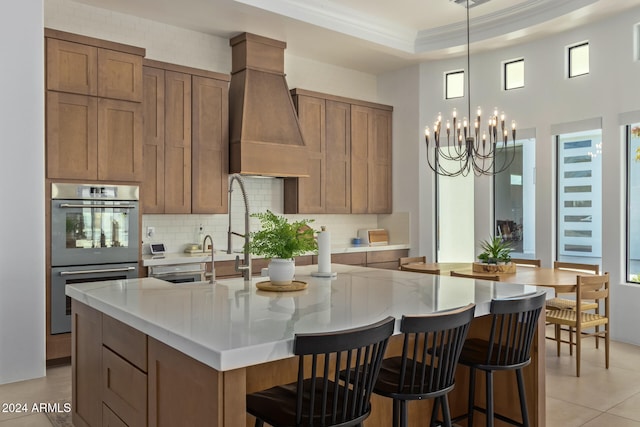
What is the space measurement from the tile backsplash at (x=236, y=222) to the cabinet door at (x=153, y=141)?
1.34 ft

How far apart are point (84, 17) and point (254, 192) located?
2.68 metres

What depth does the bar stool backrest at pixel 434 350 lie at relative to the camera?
2195 mm

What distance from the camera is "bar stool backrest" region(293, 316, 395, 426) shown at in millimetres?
1855

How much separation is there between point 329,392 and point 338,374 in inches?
12.1

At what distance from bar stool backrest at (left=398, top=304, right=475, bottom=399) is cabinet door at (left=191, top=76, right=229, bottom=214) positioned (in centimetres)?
385

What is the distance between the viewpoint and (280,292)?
2.98m

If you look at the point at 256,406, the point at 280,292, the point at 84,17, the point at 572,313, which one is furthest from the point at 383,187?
the point at 256,406

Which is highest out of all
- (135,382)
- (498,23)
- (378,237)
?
(498,23)

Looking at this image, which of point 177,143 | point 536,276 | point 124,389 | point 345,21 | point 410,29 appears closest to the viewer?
point 124,389

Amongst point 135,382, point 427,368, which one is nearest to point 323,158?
point 427,368

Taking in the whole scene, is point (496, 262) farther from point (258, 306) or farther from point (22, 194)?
point (22, 194)

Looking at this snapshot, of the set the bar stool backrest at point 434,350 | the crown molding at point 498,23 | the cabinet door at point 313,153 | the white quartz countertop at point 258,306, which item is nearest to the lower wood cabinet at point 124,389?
the white quartz countertop at point 258,306

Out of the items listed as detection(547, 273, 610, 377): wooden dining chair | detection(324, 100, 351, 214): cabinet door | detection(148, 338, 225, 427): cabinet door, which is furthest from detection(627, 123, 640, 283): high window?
detection(148, 338, 225, 427): cabinet door

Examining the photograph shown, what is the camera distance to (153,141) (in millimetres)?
5434
